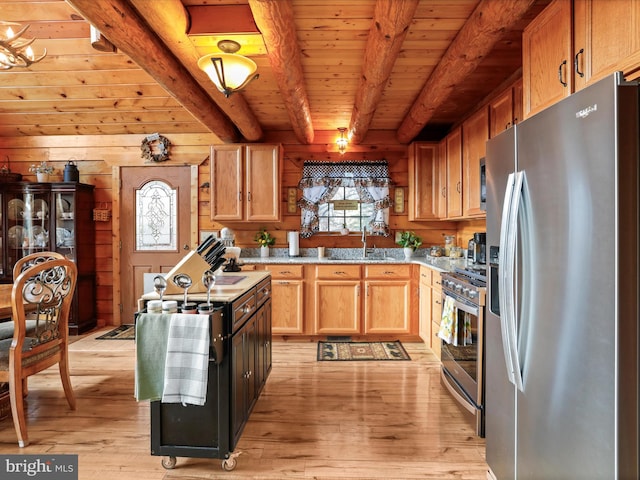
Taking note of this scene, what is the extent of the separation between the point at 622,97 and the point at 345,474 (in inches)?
75.9

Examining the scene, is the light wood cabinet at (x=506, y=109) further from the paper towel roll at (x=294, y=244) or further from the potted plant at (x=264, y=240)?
the potted plant at (x=264, y=240)

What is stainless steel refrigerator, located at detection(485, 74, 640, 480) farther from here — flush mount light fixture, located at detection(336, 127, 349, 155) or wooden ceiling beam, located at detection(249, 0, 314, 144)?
flush mount light fixture, located at detection(336, 127, 349, 155)

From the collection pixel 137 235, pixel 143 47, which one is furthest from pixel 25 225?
pixel 143 47

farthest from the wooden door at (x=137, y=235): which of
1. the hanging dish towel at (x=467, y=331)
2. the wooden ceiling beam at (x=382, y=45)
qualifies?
the hanging dish towel at (x=467, y=331)

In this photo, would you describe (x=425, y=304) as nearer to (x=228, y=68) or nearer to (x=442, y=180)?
(x=442, y=180)

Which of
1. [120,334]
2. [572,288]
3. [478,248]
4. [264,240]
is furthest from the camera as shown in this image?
[264,240]

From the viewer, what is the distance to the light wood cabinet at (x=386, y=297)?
3.91m

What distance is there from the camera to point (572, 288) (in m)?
1.09

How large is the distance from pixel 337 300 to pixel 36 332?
263 centimetres

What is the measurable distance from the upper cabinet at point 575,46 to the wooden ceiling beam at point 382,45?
2.36 ft

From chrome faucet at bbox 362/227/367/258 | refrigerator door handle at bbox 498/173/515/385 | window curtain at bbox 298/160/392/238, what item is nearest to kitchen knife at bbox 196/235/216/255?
refrigerator door handle at bbox 498/173/515/385

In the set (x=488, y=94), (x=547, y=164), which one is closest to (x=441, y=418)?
(x=547, y=164)

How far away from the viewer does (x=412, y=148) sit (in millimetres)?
4266

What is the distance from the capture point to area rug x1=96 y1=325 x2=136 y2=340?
404 cm
